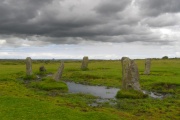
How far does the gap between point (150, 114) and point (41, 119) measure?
32.6 feet

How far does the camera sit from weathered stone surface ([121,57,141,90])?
32.7 metres

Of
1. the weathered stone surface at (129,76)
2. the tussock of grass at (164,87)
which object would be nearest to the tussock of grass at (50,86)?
the weathered stone surface at (129,76)

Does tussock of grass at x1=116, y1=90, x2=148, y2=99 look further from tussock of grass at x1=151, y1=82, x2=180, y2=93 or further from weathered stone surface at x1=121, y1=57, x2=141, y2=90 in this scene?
tussock of grass at x1=151, y1=82, x2=180, y2=93

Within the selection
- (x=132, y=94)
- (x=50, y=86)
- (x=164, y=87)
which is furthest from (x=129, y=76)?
(x=50, y=86)

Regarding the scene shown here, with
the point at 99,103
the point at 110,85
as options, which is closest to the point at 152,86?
the point at 110,85

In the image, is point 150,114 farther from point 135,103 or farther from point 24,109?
point 24,109

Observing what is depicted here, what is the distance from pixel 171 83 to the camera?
40.0 m

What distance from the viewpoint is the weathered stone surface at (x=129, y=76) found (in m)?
32.7

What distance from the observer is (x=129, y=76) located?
109ft

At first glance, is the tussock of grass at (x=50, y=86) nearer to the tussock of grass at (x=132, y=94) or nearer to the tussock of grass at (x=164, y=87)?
the tussock of grass at (x=132, y=94)

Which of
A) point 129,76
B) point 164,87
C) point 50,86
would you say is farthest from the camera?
point 164,87

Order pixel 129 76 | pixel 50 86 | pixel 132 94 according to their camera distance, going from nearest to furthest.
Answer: pixel 132 94
pixel 129 76
pixel 50 86

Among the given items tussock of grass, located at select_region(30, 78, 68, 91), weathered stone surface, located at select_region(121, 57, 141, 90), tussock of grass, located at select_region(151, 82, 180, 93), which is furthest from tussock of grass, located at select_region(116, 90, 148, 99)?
tussock of grass, located at select_region(30, 78, 68, 91)

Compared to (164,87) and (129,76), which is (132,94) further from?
(164,87)
